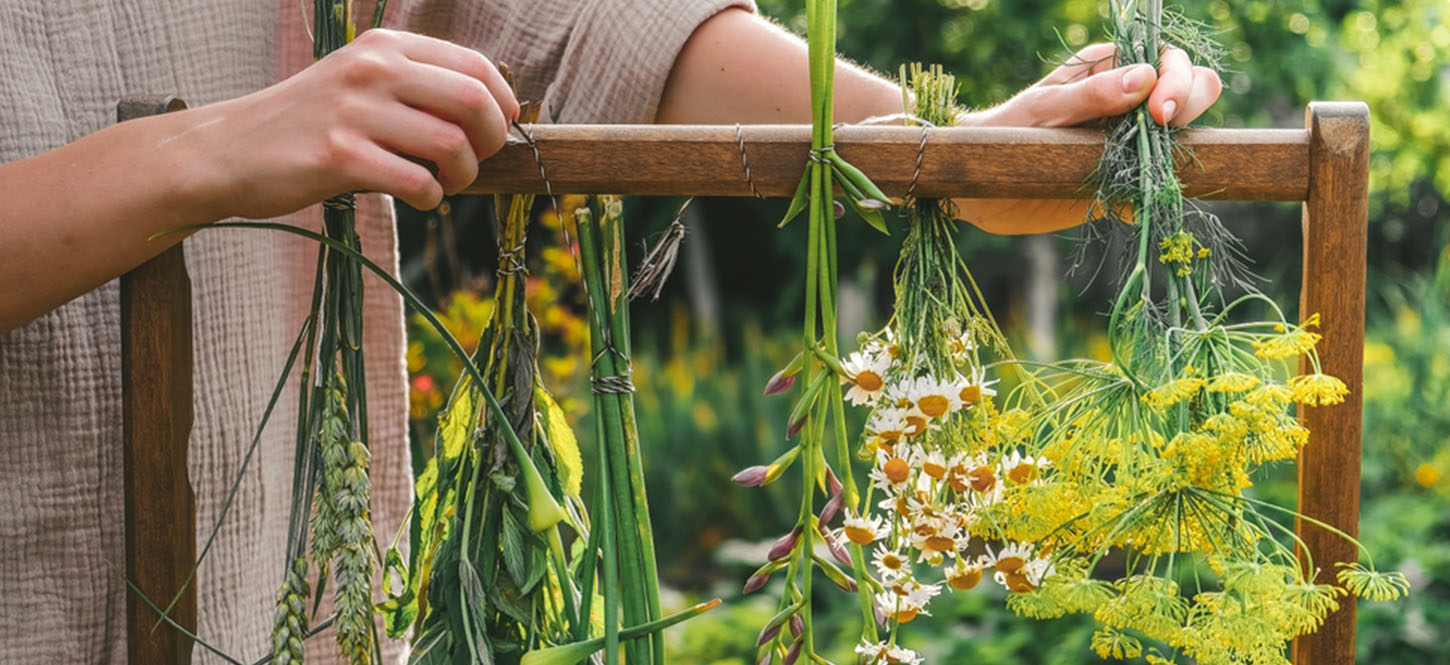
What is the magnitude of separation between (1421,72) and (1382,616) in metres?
2.00

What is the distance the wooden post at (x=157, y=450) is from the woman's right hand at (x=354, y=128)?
0.10 m

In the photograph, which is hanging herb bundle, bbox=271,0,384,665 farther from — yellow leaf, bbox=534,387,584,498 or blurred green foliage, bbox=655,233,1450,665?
blurred green foliage, bbox=655,233,1450,665

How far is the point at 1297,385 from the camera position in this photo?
1.81 ft

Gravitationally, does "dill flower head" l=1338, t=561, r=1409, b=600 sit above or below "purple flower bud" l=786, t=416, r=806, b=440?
below

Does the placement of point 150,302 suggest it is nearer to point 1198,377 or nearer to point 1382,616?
point 1198,377

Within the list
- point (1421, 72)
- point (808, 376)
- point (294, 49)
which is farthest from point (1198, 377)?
point (1421, 72)

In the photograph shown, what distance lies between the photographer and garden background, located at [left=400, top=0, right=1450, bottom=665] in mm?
2242

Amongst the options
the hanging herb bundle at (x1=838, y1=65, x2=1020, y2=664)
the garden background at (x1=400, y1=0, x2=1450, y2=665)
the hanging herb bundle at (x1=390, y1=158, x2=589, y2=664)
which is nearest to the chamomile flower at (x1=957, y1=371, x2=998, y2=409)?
the hanging herb bundle at (x1=838, y1=65, x2=1020, y2=664)

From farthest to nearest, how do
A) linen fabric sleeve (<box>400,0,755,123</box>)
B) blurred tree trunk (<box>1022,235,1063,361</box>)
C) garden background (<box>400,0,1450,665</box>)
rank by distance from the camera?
blurred tree trunk (<box>1022,235,1063,361</box>)
garden background (<box>400,0,1450,665</box>)
linen fabric sleeve (<box>400,0,755,123</box>)

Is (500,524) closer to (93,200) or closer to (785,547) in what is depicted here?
(785,547)

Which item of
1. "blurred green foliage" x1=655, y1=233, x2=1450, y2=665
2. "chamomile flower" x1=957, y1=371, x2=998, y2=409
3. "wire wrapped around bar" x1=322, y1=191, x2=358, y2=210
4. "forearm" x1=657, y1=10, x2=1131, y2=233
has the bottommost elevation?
"blurred green foliage" x1=655, y1=233, x2=1450, y2=665

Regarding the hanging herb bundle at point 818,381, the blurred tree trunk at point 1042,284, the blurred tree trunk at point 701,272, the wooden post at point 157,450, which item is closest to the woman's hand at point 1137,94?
the hanging herb bundle at point 818,381

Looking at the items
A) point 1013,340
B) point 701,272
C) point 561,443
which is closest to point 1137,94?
point 561,443

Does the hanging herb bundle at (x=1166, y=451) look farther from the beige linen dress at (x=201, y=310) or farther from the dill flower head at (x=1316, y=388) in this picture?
the beige linen dress at (x=201, y=310)
